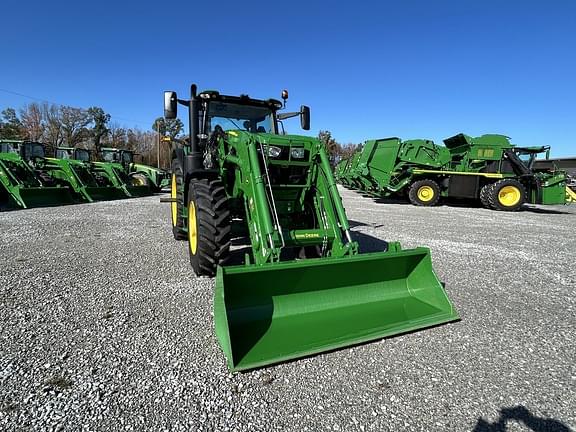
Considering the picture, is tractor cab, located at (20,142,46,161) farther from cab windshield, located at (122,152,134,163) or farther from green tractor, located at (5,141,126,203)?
cab windshield, located at (122,152,134,163)

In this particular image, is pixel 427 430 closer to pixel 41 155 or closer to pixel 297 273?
pixel 297 273

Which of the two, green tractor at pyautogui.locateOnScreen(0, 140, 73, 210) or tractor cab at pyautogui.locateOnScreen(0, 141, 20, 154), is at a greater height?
tractor cab at pyautogui.locateOnScreen(0, 141, 20, 154)

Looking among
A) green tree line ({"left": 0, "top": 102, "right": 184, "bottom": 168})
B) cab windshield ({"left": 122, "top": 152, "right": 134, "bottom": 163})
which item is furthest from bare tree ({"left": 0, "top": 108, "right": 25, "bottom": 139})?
cab windshield ({"left": 122, "top": 152, "right": 134, "bottom": 163})

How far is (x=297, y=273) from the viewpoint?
3.09 meters

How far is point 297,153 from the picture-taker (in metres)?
4.24

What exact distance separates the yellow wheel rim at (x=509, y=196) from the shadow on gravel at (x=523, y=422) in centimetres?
1408

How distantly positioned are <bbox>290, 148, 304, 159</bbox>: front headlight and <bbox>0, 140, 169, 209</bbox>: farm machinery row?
1032 centimetres

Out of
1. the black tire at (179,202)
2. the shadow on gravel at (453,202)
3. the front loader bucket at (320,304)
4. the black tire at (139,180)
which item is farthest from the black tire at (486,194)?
the black tire at (139,180)

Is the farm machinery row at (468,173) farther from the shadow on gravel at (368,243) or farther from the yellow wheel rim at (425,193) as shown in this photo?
the shadow on gravel at (368,243)

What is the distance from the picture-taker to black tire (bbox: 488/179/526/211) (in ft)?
45.5

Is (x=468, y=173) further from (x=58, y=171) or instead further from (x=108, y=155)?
(x=108, y=155)

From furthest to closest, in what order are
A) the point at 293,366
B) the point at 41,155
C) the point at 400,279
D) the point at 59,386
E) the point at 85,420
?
the point at 41,155, the point at 400,279, the point at 293,366, the point at 59,386, the point at 85,420

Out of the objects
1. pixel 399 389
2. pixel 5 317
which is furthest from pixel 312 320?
pixel 5 317

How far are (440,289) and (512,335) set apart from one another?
2.31 feet
